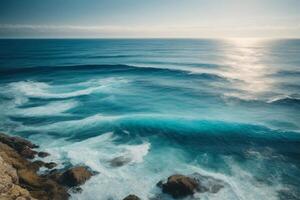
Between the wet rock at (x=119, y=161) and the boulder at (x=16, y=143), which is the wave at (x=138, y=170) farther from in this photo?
the boulder at (x=16, y=143)

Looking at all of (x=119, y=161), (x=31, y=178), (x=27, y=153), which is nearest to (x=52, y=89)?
(x=27, y=153)

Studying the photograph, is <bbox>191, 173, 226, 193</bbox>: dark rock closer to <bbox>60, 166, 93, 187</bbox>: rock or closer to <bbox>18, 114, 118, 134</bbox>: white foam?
<bbox>60, 166, 93, 187</bbox>: rock

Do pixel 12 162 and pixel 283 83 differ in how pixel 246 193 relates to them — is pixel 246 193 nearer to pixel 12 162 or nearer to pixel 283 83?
pixel 12 162

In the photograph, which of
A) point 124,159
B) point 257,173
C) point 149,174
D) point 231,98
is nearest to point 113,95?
point 231,98

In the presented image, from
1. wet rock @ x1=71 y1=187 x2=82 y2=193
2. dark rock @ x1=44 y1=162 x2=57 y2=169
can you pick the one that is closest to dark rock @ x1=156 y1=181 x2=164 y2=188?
wet rock @ x1=71 y1=187 x2=82 y2=193

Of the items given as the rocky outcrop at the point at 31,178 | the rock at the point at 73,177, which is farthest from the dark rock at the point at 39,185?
A: the rock at the point at 73,177

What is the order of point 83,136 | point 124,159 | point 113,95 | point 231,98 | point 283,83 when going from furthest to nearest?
point 283,83, point 113,95, point 231,98, point 83,136, point 124,159
